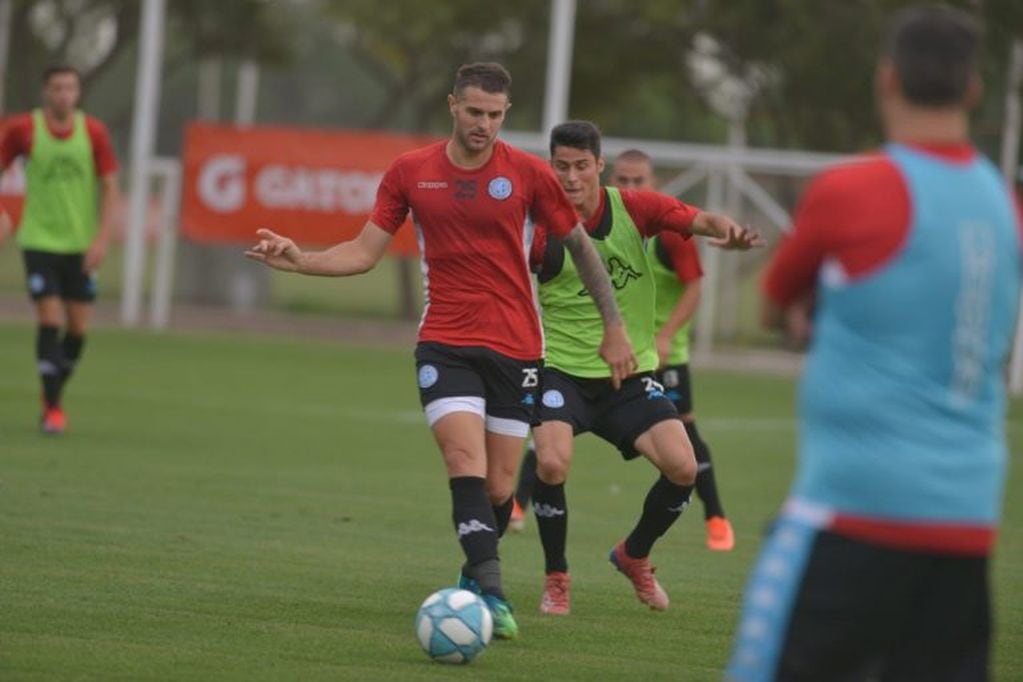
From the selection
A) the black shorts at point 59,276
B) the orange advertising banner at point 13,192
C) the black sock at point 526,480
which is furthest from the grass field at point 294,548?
the orange advertising banner at point 13,192

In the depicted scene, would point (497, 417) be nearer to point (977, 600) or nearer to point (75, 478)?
point (977, 600)

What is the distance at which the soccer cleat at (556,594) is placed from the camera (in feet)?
29.6

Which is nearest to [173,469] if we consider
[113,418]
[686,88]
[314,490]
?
[314,490]

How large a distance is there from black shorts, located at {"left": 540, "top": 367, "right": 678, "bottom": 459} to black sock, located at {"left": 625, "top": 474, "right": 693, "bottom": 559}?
0.72ft

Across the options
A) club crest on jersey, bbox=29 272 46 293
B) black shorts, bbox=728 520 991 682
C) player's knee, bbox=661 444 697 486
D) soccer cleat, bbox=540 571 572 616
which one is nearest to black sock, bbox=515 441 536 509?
player's knee, bbox=661 444 697 486

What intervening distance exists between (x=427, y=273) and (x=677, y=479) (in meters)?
1.65

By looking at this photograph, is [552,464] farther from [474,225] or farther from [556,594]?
[474,225]

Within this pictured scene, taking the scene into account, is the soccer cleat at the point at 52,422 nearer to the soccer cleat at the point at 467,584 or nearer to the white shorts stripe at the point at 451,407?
the soccer cleat at the point at 467,584

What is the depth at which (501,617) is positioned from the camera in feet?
26.5

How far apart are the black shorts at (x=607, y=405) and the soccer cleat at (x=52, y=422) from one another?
6.71m

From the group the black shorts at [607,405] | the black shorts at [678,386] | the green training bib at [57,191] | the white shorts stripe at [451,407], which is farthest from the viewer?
the green training bib at [57,191]

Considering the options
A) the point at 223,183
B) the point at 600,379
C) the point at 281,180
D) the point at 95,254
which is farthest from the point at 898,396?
the point at 223,183

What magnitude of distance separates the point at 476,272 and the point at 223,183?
1850 cm

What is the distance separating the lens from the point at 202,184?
87.0 feet
